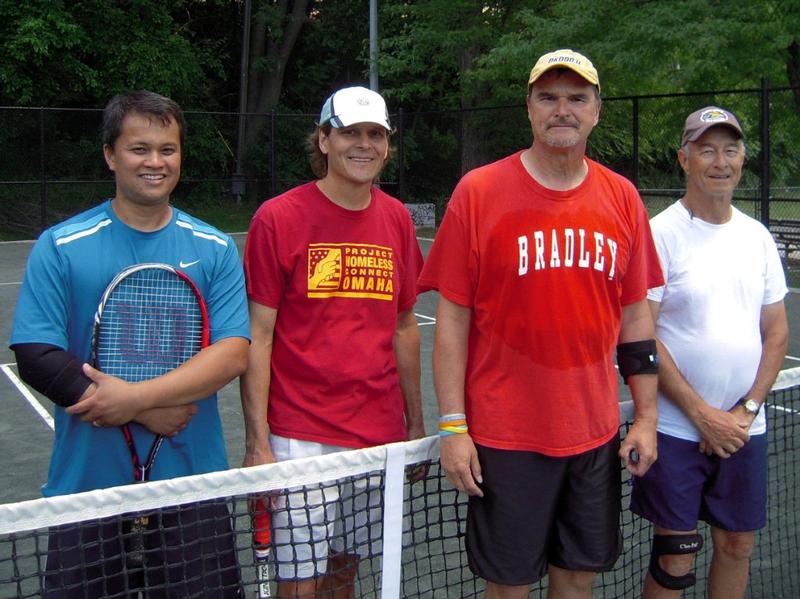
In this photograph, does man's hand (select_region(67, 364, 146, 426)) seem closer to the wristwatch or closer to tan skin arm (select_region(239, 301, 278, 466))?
tan skin arm (select_region(239, 301, 278, 466))

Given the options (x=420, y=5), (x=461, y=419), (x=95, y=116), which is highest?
(x=420, y=5)

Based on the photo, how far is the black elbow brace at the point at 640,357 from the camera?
2918mm

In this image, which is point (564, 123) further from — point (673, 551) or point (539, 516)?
point (673, 551)

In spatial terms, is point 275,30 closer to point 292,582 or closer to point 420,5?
point 420,5

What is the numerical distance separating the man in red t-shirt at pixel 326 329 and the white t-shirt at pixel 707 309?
3.14 feet

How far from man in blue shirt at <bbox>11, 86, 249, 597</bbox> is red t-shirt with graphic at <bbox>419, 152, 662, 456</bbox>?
0.71 m

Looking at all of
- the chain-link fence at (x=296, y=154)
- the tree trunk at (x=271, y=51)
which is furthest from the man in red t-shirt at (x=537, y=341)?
the tree trunk at (x=271, y=51)

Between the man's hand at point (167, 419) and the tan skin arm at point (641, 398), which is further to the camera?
the tan skin arm at point (641, 398)

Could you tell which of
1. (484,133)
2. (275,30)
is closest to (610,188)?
(484,133)

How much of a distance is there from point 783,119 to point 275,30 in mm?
18172

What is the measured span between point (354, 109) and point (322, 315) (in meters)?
0.69

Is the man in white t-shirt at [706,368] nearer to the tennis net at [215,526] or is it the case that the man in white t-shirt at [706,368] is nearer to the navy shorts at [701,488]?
the navy shorts at [701,488]

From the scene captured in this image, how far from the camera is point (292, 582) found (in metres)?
2.90

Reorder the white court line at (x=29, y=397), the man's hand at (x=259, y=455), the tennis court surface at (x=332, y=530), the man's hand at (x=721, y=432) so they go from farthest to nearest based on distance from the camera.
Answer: the white court line at (x=29, y=397)
the man's hand at (x=721, y=432)
the man's hand at (x=259, y=455)
the tennis court surface at (x=332, y=530)
